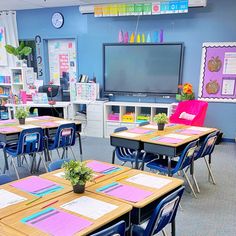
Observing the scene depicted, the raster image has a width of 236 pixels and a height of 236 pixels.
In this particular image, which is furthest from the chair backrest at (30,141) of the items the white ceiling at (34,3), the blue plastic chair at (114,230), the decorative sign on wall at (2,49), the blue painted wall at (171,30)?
the decorative sign on wall at (2,49)

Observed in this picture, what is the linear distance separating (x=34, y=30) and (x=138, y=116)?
3545 millimetres

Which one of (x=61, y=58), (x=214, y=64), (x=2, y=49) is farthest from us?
(x=2, y=49)

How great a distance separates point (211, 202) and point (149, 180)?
161cm

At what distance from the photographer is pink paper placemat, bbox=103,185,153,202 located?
1821mm

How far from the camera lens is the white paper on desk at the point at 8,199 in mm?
1768

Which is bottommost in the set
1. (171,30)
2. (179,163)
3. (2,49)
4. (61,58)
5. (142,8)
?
(179,163)

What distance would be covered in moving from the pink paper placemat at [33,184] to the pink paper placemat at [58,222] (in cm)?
36

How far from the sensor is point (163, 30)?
6.04 metres

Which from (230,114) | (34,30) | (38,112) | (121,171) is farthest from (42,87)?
(121,171)

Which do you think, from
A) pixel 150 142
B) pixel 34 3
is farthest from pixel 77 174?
pixel 34 3

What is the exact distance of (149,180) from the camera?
2.14m

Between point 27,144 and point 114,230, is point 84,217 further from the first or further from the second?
point 27,144

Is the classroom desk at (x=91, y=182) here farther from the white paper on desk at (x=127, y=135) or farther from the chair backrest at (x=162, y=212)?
the white paper on desk at (x=127, y=135)

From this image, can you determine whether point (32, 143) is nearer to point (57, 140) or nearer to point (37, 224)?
point (57, 140)
